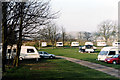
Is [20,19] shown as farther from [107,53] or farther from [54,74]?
[107,53]

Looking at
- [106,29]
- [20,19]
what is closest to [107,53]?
[20,19]

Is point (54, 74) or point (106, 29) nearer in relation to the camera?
point (54, 74)

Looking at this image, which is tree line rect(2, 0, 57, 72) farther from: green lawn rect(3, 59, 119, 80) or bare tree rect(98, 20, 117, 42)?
bare tree rect(98, 20, 117, 42)

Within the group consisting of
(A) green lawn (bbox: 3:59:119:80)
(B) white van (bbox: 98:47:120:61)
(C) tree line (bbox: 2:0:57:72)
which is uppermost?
(C) tree line (bbox: 2:0:57:72)

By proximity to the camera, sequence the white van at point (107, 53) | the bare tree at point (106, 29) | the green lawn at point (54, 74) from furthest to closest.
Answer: the bare tree at point (106, 29)
the white van at point (107, 53)
the green lawn at point (54, 74)

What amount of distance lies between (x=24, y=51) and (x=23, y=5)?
11268 millimetres

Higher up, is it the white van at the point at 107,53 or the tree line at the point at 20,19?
the tree line at the point at 20,19

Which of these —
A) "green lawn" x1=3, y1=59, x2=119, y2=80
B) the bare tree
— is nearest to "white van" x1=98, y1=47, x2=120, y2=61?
"green lawn" x1=3, y1=59, x2=119, y2=80

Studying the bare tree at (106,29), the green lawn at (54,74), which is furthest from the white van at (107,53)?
the bare tree at (106,29)

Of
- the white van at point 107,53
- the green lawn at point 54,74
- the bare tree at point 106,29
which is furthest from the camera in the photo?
the bare tree at point 106,29

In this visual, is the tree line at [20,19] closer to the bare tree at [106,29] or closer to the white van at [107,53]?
the white van at [107,53]

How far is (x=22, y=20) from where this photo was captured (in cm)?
1499

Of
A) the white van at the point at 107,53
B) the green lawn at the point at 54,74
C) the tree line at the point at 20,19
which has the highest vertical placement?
the tree line at the point at 20,19

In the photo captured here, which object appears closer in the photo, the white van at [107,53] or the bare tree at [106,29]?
the white van at [107,53]
